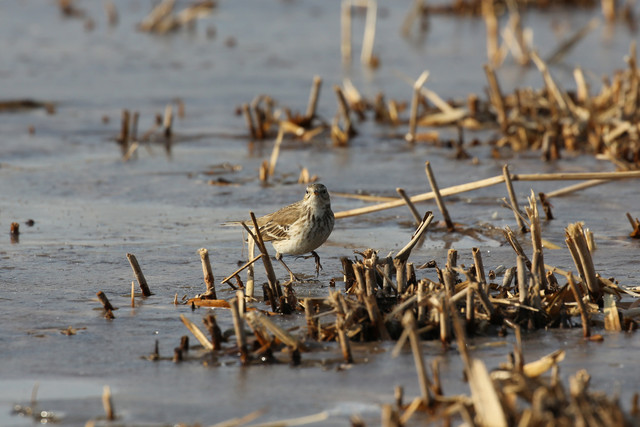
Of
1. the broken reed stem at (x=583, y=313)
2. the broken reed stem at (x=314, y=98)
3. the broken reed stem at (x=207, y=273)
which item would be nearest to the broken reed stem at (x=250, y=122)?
the broken reed stem at (x=314, y=98)

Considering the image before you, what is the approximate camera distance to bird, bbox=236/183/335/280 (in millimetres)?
6586

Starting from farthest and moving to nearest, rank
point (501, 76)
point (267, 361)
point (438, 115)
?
point (501, 76) → point (438, 115) → point (267, 361)

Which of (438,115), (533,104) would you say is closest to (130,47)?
(438,115)

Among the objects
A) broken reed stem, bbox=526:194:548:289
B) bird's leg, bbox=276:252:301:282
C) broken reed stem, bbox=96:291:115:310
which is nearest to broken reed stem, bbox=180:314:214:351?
broken reed stem, bbox=96:291:115:310

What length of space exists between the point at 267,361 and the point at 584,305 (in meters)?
1.70

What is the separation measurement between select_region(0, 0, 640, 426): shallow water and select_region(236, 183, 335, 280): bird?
24 centimetres

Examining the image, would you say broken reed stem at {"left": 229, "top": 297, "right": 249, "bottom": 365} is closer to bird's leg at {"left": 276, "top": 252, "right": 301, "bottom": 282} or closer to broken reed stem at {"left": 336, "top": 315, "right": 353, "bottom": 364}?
broken reed stem at {"left": 336, "top": 315, "right": 353, "bottom": 364}

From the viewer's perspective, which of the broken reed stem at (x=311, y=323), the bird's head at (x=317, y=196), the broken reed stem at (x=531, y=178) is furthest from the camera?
the broken reed stem at (x=531, y=178)

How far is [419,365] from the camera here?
3.94m

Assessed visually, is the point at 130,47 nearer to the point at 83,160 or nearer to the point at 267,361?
the point at 83,160

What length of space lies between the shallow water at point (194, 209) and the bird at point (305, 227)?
0.24 meters

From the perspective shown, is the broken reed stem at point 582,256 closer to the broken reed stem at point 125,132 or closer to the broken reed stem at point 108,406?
the broken reed stem at point 108,406

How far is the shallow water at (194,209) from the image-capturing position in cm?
452

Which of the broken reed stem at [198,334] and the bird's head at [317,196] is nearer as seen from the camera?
the broken reed stem at [198,334]
